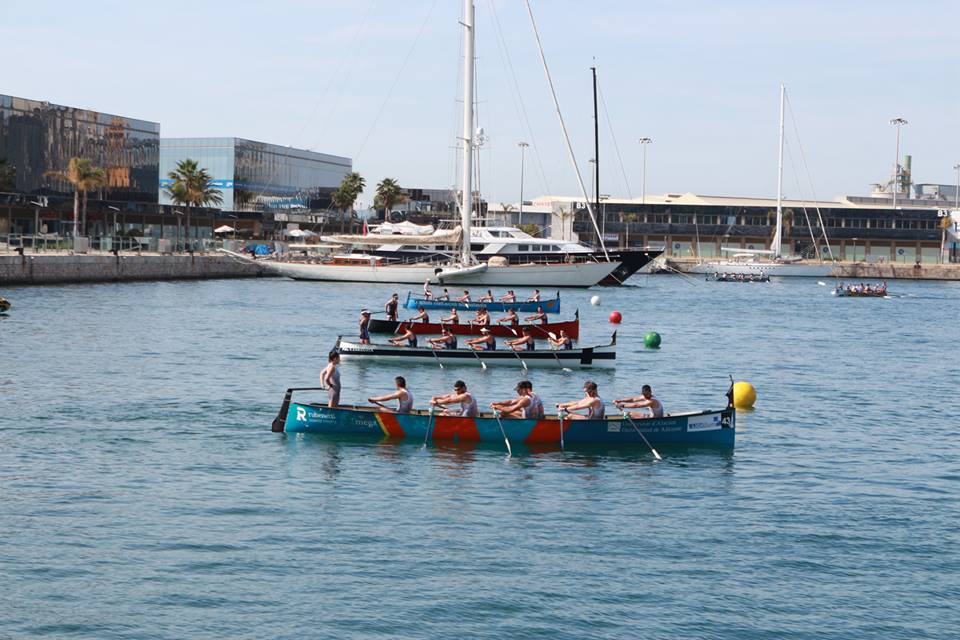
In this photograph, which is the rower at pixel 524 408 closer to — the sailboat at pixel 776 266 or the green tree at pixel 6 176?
the green tree at pixel 6 176

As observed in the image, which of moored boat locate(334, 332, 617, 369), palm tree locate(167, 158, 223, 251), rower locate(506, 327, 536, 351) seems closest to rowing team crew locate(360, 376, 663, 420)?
moored boat locate(334, 332, 617, 369)

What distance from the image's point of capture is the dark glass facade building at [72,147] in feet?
369

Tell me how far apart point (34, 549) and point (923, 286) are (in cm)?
13401

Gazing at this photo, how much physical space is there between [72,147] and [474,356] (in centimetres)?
8542

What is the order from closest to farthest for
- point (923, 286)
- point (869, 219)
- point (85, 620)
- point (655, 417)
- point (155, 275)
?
point (85, 620)
point (655, 417)
point (155, 275)
point (923, 286)
point (869, 219)

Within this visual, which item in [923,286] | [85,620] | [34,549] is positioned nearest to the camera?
[85,620]

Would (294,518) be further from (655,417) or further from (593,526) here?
(655,417)

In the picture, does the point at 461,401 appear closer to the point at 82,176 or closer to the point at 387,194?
the point at 82,176

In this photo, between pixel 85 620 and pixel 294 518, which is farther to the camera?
pixel 294 518

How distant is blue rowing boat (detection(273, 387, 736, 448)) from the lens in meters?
30.0

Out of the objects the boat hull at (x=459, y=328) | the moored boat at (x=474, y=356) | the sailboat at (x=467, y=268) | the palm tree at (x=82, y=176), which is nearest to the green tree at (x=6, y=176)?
the palm tree at (x=82, y=176)

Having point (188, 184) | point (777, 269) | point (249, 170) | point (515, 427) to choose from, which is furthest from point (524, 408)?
point (249, 170)

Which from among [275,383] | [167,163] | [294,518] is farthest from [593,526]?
[167,163]

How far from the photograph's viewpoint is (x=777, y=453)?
31.4 m
